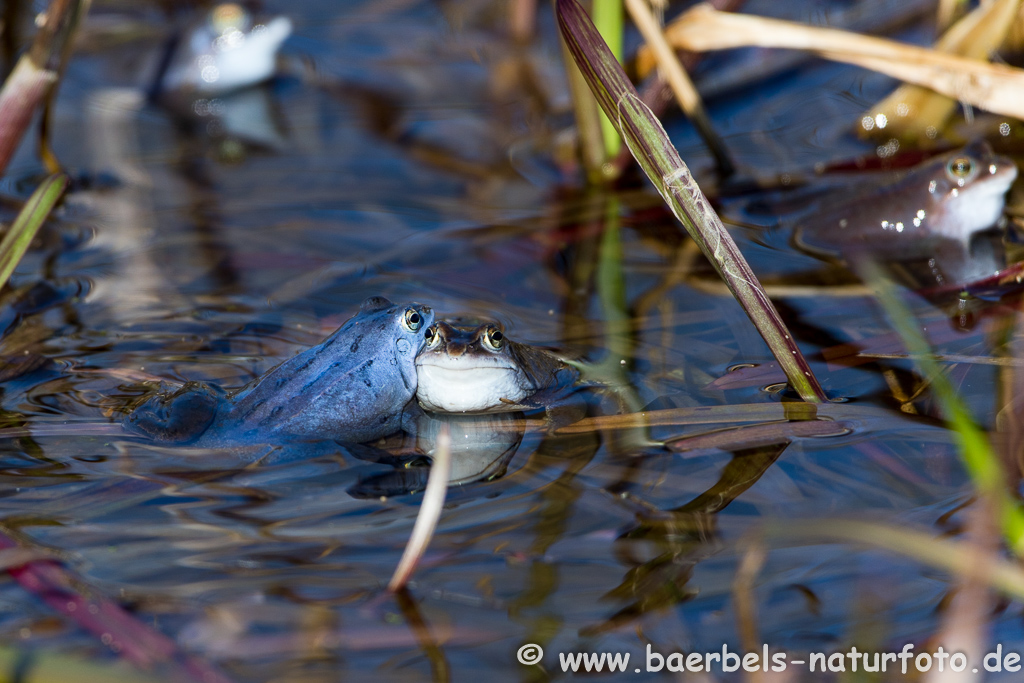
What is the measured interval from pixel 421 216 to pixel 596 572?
7.75 feet

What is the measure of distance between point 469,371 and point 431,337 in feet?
0.56

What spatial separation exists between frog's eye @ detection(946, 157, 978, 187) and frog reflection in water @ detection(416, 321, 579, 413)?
6.42 ft

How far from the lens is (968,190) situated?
3545mm

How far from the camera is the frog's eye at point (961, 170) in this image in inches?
142

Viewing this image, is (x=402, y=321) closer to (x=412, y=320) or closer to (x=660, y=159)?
(x=412, y=320)

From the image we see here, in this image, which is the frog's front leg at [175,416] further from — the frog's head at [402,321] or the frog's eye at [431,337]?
the frog's eye at [431,337]

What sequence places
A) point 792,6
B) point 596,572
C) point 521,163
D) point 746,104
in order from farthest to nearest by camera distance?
1. point 792,6
2. point 746,104
3. point 521,163
4. point 596,572

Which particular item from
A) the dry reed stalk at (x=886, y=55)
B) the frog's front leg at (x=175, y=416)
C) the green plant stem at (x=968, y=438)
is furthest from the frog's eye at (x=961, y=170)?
the frog's front leg at (x=175, y=416)

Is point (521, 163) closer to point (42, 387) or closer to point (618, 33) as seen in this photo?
point (618, 33)

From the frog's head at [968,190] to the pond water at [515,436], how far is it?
0.54 m

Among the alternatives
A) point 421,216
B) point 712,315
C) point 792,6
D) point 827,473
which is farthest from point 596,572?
point 792,6

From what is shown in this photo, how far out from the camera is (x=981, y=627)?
1813mm

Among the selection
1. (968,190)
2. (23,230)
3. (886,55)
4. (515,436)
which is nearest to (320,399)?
(515,436)

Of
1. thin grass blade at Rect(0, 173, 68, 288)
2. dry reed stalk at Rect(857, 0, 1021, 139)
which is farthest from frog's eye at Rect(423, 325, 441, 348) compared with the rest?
dry reed stalk at Rect(857, 0, 1021, 139)
